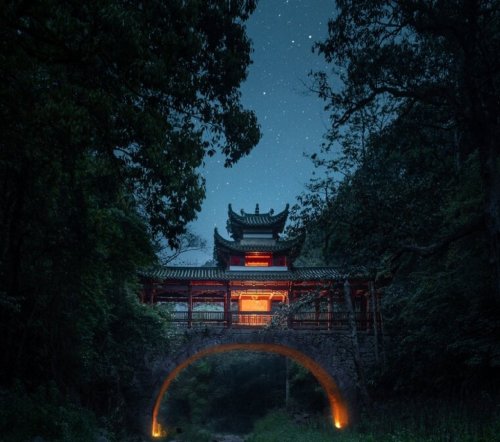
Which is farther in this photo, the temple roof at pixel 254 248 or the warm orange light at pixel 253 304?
the warm orange light at pixel 253 304

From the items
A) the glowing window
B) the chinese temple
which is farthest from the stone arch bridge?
the glowing window

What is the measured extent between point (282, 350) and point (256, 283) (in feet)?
14.8

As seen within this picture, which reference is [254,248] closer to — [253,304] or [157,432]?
[253,304]

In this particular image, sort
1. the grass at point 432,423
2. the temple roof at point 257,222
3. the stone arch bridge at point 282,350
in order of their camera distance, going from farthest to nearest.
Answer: the temple roof at point 257,222 → the stone arch bridge at point 282,350 → the grass at point 432,423

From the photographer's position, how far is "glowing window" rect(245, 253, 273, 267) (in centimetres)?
2541

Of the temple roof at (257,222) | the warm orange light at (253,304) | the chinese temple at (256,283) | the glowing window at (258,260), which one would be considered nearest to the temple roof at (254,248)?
the chinese temple at (256,283)

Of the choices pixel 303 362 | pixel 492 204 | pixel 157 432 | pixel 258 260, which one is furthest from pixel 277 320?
pixel 492 204

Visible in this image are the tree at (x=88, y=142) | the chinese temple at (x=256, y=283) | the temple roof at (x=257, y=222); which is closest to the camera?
the tree at (x=88, y=142)

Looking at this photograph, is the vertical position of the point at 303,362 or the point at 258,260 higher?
the point at 258,260

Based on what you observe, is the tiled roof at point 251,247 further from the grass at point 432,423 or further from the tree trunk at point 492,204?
the tree trunk at point 492,204

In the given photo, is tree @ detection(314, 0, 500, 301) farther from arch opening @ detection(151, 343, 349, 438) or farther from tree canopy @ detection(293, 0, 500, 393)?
arch opening @ detection(151, 343, 349, 438)

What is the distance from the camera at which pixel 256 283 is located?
77.1ft

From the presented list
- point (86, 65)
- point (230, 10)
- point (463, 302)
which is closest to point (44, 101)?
point (86, 65)

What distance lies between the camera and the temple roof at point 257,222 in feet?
92.2
